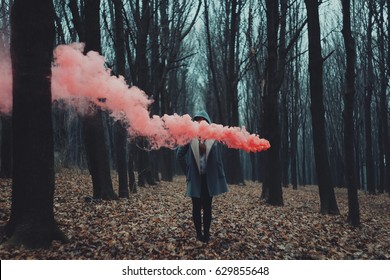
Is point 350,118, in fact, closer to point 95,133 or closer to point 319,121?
point 319,121

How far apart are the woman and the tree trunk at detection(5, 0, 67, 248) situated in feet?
8.02

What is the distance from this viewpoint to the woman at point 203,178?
6.28 meters

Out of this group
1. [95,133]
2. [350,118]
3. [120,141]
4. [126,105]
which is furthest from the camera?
[120,141]

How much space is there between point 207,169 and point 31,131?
3.06 m

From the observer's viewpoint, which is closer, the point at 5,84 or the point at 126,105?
the point at 5,84

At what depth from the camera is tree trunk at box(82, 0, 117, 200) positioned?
10148mm

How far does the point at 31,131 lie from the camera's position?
549 centimetres

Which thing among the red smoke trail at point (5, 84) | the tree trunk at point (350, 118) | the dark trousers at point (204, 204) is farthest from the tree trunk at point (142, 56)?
the tree trunk at point (350, 118)

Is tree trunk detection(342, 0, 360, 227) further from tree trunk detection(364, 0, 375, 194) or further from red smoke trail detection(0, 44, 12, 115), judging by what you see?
tree trunk detection(364, 0, 375, 194)

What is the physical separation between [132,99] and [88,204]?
328 cm

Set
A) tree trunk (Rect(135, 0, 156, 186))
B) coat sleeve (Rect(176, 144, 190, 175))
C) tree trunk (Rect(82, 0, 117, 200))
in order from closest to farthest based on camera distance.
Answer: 1. coat sleeve (Rect(176, 144, 190, 175))
2. tree trunk (Rect(82, 0, 117, 200))
3. tree trunk (Rect(135, 0, 156, 186))

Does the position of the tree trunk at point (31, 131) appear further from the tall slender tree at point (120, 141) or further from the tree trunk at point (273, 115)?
the tree trunk at point (273, 115)

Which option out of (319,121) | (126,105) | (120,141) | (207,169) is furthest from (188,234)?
→ (319,121)

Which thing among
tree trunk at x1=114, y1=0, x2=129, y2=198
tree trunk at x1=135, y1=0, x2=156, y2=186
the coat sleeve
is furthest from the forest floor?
tree trunk at x1=135, y1=0, x2=156, y2=186
